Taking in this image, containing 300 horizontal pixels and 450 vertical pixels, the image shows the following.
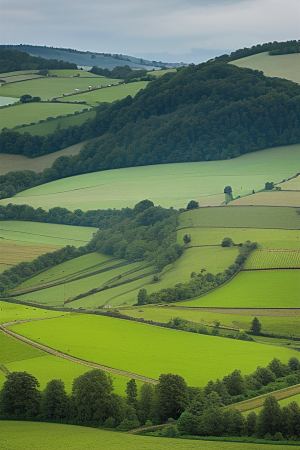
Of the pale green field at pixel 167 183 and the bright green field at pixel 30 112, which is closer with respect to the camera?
the pale green field at pixel 167 183

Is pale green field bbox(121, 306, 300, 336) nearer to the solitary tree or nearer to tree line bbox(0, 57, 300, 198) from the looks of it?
the solitary tree

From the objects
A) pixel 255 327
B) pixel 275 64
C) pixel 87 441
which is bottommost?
Answer: pixel 87 441

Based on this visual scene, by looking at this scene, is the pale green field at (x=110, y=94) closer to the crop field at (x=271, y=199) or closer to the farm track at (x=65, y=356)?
the crop field at (x=271, y=199)

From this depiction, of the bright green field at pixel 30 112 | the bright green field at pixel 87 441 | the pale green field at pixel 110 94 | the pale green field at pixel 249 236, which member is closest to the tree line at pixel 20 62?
the pale green field at pixel 110 94

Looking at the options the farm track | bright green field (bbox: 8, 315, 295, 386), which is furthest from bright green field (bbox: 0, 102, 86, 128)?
the farm track

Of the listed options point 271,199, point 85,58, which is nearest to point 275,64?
point 85,58

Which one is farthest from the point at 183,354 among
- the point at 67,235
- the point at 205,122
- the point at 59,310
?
the point at 205,122

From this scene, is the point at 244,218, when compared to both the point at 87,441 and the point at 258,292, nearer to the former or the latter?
the point at 258,292
